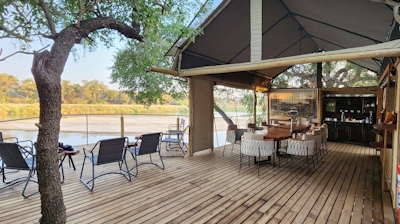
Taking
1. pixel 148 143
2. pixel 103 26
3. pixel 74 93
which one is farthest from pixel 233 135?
pixel 74 93

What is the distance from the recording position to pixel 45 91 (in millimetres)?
1917

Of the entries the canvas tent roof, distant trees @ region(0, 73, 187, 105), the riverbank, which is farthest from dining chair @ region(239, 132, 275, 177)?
distant trees @ region(0, 73, 187, 105)

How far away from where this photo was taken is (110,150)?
11.6 feet

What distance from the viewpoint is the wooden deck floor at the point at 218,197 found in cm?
260

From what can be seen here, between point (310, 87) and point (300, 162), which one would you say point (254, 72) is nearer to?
point (310, 87)

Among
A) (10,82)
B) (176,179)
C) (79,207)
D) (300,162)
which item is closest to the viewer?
(79,207)

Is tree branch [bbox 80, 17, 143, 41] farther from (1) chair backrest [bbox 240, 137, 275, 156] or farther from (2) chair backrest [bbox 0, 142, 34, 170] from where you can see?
(1) chair backrest [bbox 240, 137, 275, 156]

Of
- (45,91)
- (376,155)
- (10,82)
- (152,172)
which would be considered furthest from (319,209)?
(10,82)

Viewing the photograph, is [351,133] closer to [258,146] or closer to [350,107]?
[350,107]

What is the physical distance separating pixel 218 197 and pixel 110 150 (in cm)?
197

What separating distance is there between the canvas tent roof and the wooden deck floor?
90.2 inches

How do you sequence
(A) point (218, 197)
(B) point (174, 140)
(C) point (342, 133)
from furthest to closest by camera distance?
(C) point (342, 133)
(B) point (174, 140)
(A) point (218, 197)

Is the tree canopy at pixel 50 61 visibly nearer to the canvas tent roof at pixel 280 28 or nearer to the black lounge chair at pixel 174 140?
the canvas tent roof at pixel 280 28

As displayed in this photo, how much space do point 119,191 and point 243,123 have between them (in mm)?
7509
